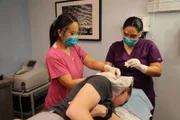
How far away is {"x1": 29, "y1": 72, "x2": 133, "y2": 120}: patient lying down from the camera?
81 cm

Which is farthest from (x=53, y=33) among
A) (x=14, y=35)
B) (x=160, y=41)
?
(x=14, y=35)

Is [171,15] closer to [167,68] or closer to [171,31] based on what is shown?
[171,31]

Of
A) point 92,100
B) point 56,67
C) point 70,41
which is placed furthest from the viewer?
point 70,41

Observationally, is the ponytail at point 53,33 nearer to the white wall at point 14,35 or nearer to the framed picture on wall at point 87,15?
the framed picture on wall at point 87,15

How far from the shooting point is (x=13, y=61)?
2.65m

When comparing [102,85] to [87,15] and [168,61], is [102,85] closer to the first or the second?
[168,61]

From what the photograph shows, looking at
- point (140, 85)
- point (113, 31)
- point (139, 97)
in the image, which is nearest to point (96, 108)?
point (139, 97)

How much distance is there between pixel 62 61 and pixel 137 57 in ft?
2.10

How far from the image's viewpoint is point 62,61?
130 cm

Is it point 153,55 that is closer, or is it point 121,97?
point 121,97

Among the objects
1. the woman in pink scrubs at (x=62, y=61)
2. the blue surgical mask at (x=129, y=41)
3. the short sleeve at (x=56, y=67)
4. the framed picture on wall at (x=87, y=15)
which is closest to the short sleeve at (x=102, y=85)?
the woman in pink scrubs at (x=62, y=61)

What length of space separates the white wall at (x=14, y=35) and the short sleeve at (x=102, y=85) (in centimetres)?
200

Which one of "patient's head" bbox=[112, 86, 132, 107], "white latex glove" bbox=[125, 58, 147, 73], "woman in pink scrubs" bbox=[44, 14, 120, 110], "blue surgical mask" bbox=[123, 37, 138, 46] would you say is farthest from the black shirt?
"blue surgical mask" bbox=[123, 37, 138, 46]

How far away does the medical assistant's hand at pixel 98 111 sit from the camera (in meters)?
0.92
